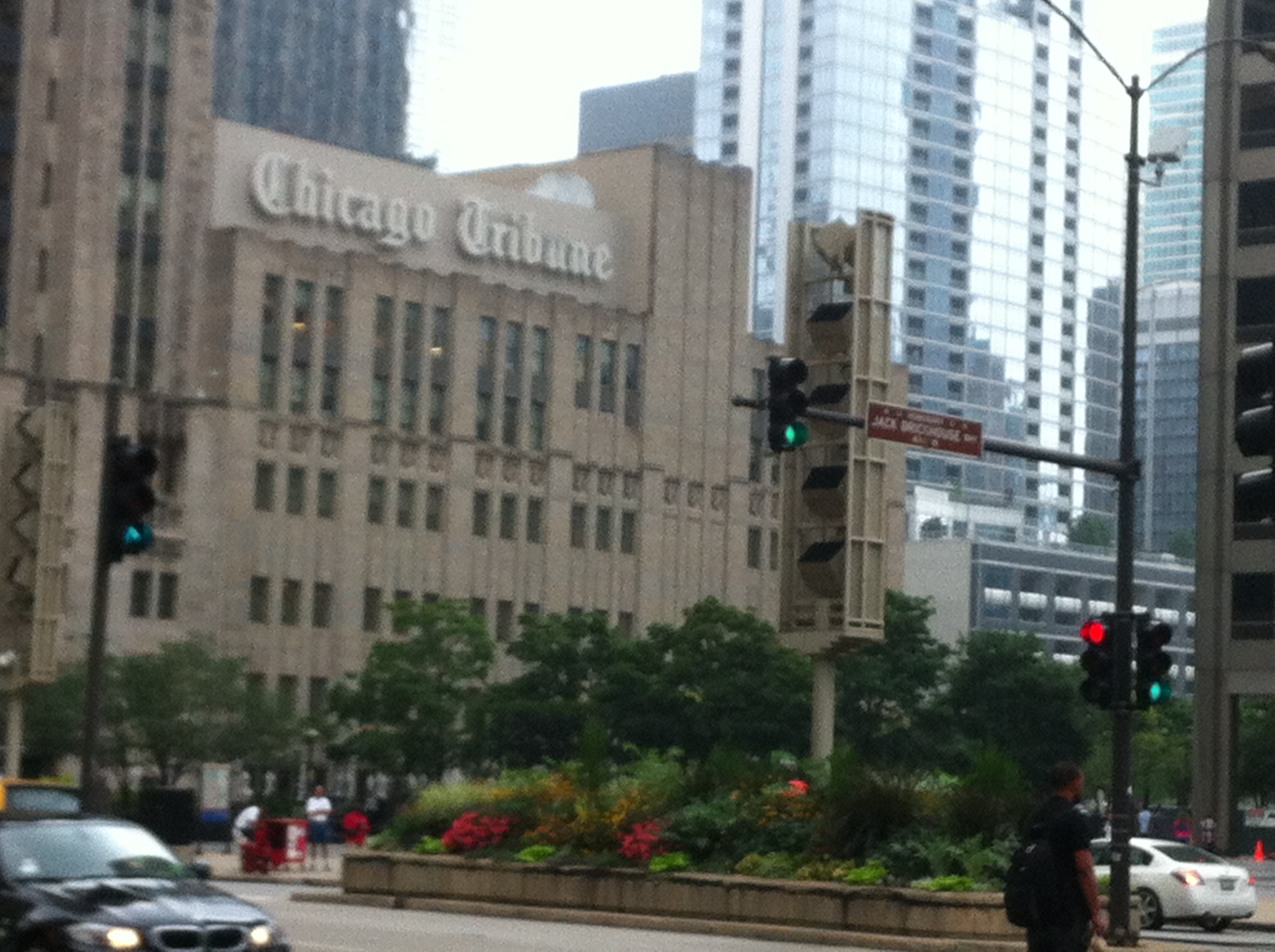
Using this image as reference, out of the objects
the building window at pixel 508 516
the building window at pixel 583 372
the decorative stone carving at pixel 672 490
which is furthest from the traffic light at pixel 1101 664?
the decorative stone carving at pixel 672 490

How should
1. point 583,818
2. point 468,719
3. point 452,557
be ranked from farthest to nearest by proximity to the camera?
point 452,557 < point 468,719 < point 583,818

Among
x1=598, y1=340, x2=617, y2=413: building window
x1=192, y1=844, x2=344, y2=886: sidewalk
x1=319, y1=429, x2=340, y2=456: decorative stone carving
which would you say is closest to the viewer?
x1=192, y1=844, x2=344, y2=886: sidewalk

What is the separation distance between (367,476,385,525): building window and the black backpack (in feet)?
281

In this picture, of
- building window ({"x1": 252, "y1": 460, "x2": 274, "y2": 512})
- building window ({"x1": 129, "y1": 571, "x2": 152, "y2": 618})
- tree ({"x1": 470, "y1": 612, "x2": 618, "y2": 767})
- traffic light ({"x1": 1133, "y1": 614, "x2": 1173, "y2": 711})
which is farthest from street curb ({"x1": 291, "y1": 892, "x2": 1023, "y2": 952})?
building window ({"x1": 252, "y1": 460, "x2": 274, "y2": 512})

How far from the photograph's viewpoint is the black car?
16203 mm

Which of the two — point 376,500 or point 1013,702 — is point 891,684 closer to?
point 1013,702

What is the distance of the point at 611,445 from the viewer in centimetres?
11044

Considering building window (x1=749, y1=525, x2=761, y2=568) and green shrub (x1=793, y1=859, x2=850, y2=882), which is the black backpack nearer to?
green shrub (x1=793, y1=859, x2=850, y2=882)

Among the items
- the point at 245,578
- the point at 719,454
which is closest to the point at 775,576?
the point at 719,454

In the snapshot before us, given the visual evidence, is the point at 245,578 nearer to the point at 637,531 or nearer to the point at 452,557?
the point at 452,557

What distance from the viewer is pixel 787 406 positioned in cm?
2483

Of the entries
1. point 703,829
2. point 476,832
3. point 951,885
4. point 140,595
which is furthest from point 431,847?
point 140,595

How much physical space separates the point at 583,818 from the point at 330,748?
178 feet

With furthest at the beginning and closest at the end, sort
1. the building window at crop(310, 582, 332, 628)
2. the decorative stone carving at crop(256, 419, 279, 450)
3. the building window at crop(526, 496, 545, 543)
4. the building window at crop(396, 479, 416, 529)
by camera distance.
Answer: the building window at crop(526, 496, 545, 543), the building window at crop(396, 479, 416, 529), the building window at crop(310, 582, 332, 628), the decorative stone carving at crop(256, 419, 279, 450)
